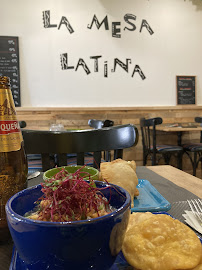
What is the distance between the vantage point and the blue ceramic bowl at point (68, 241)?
30cm

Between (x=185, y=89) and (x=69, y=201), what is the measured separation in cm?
402

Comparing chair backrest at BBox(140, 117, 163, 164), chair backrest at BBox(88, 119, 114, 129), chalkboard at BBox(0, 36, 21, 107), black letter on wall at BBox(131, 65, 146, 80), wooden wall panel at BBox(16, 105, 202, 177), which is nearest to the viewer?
chair backrest at BBox(88, 119, 114, 129)

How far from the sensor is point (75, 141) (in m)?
1.17

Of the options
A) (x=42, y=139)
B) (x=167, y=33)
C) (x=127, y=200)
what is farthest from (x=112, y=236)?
(x=167, y=33)

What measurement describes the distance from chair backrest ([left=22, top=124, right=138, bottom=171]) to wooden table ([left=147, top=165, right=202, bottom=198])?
202 millimetres

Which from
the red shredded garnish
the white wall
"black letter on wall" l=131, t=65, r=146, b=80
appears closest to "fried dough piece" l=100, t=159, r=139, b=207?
the red shredded garnish

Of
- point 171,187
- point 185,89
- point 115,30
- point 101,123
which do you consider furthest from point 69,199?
point 185,89

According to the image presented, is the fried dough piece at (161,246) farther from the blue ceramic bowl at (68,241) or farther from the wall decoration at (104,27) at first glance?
the wall decoration at (104,27)

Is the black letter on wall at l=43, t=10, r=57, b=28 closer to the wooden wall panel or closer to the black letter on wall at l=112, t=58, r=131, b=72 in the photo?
the black letter on wall at l=112, t=58, r=131, b=72

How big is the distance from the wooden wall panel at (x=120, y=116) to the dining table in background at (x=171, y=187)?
258cm

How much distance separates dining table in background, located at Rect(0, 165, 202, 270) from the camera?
48 cm

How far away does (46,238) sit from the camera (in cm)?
30

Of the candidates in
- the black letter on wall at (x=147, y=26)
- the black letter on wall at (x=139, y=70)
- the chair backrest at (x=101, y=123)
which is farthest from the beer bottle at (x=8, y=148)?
the black letter on wall at (x=147, y=26)

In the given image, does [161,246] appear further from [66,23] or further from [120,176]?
Result: [66,23]
